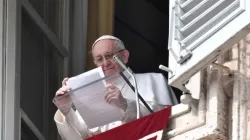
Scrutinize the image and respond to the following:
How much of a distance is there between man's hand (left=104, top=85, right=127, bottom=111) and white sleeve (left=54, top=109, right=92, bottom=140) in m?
0.17

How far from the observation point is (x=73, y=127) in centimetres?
415

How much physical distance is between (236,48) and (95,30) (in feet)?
3.44

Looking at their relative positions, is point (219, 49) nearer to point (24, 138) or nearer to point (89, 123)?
point (89, 123)

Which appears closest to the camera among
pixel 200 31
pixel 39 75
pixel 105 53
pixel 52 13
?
pixel 200 31

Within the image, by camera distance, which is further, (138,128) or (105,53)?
(105,53)

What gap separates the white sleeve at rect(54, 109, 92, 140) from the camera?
412 cm

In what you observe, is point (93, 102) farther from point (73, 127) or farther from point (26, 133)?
point (26, 133)

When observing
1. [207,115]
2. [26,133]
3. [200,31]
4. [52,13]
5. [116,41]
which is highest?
[52,13]

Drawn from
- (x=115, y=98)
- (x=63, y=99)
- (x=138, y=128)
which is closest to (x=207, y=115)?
(x=138, y=128)

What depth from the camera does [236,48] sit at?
150 inches

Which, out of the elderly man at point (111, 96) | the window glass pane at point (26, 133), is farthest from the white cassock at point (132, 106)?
the window glass pane at point (26, 133)

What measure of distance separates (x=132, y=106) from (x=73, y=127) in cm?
25

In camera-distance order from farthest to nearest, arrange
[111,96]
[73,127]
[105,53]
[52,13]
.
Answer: [52,13]
[105,53]
[73,127]
[111,96]

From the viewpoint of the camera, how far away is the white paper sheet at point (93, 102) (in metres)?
3.96
